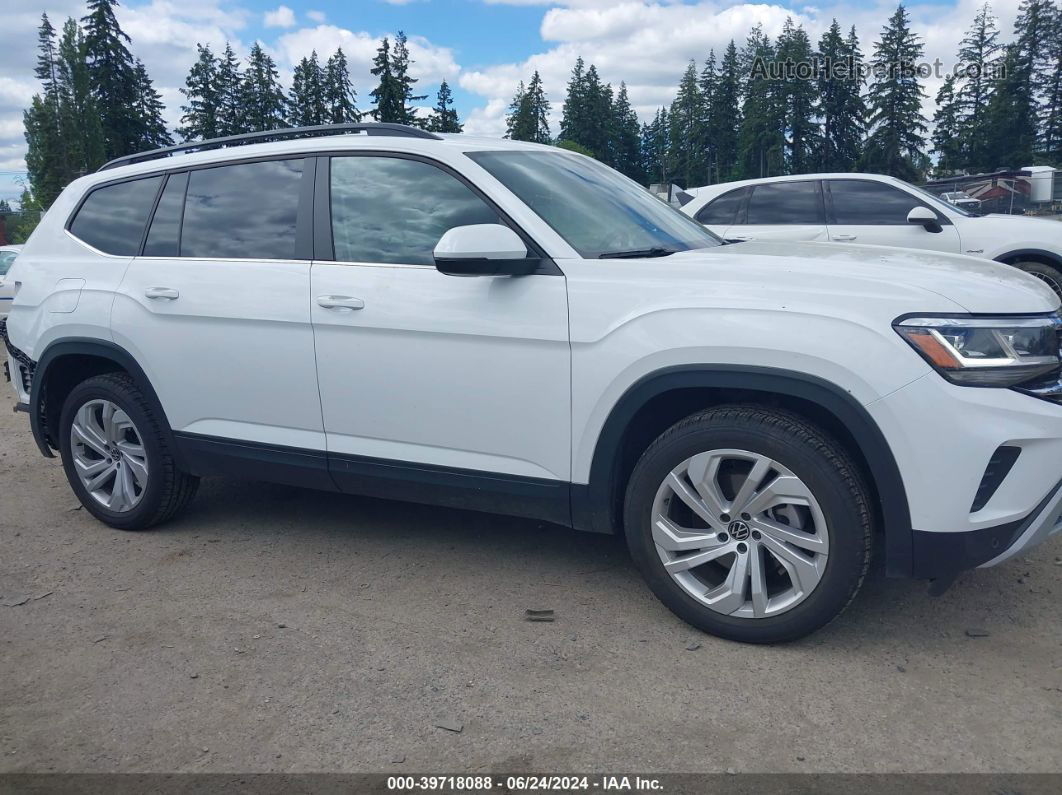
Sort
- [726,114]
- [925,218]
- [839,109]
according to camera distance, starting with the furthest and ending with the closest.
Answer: [726,114] → [839,109] → [925,218]

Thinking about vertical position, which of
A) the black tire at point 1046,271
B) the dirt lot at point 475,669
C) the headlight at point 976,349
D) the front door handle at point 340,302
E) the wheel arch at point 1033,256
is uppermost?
the front door handle at point 340,302

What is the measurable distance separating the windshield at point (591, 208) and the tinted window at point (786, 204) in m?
5.47

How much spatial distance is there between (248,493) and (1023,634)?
163 inches

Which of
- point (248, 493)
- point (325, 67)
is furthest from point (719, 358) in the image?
point (325, 67)

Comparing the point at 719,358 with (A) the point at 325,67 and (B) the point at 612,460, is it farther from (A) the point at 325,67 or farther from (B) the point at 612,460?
(A) the point at 325,67

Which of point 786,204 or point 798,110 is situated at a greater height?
point 798,110

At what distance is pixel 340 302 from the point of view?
387cm

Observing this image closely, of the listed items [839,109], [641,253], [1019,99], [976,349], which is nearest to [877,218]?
[641,253]

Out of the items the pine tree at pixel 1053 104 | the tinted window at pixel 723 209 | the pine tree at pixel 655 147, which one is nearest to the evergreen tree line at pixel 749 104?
the pine tree at pixel 1053 104

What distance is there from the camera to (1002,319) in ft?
9.77

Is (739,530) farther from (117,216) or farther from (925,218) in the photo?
(925,218)

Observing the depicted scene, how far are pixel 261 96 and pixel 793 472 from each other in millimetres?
83989

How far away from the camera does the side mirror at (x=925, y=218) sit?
861 centimetres

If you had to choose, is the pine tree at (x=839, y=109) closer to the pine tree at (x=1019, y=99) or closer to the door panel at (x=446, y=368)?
the pine tree at (x=1019, y=99)
